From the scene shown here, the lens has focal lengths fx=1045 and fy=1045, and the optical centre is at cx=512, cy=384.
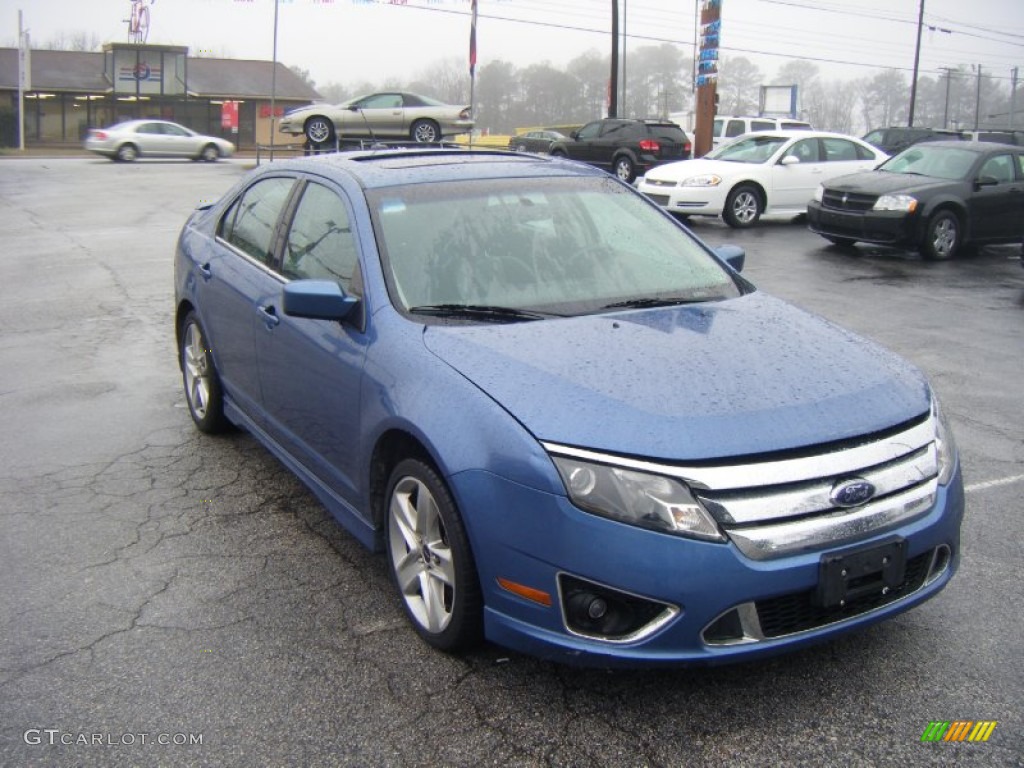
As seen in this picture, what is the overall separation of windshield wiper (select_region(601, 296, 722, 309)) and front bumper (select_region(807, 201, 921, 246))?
10390 millimetres

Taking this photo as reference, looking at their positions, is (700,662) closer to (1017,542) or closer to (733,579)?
(733,579)

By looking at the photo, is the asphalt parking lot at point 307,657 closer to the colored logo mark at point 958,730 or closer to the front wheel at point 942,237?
the colored logo mark at point 958,730

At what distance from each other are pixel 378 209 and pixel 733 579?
2159 mm

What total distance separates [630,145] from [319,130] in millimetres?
8459

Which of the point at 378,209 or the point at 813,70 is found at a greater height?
the point at 813,70

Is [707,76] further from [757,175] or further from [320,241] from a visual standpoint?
[320,241]

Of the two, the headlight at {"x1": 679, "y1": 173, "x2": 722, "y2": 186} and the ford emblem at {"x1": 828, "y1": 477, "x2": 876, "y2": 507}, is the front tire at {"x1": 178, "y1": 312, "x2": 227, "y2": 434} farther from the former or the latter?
the headlight at {"x1": 679, "y1": 173, "x2": 722, "y2": 186}

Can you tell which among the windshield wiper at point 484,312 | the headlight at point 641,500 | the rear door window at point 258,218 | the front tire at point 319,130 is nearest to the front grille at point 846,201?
the rear door window at point 258,218

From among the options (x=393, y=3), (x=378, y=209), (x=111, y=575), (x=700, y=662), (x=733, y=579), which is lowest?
(x=111, y=575)

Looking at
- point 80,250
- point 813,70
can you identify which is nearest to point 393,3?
point 80,250

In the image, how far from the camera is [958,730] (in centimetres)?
299

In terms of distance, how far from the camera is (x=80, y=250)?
14062 millimetres

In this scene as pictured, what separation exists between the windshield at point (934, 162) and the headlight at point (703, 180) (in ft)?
8.72

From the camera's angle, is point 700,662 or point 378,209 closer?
point 700,662
